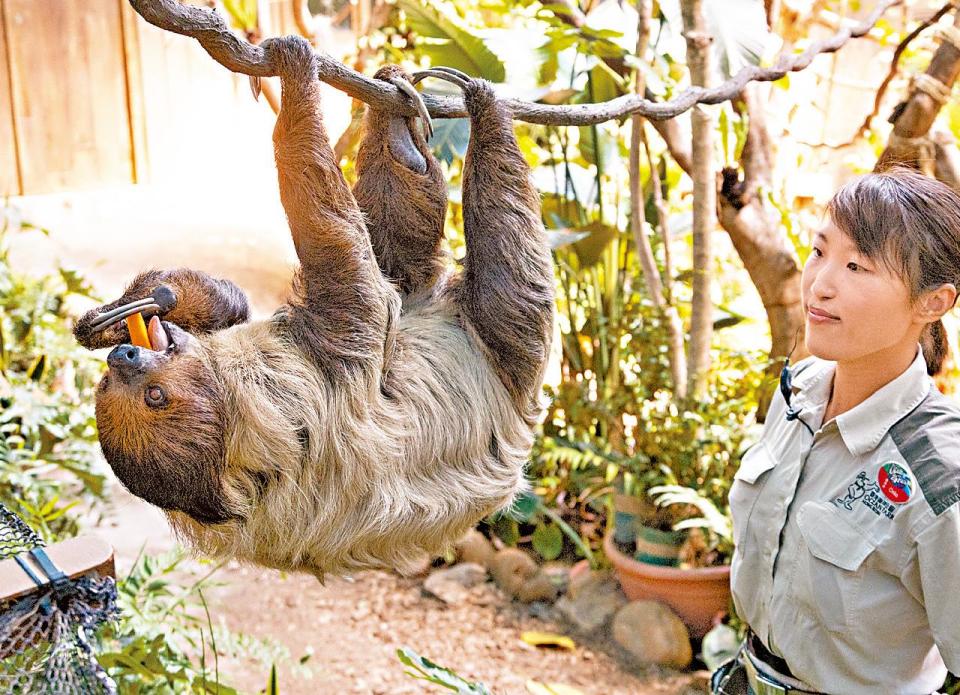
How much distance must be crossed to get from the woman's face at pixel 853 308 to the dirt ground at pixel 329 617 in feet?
10.1

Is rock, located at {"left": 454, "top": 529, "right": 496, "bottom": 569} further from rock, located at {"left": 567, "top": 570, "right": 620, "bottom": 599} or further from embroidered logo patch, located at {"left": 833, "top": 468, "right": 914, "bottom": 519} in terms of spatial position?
embroidered logo patch, located at {"left": 833, "top": 468, "right": 914, "bottom": 519}

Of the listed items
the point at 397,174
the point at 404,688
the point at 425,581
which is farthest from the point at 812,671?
the point at 425,581

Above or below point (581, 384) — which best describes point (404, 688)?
below

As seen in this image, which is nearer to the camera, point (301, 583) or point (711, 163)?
point (711, 163)

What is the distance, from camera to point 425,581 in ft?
20.1

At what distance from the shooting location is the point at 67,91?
7383 millimetres

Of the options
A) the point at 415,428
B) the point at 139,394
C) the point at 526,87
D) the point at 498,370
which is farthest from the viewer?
the point at 526,87

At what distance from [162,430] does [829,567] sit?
1.70 m

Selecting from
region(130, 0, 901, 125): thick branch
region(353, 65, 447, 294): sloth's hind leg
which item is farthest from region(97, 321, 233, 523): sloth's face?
region(353, 65, 447, 294): sloth's hind leg

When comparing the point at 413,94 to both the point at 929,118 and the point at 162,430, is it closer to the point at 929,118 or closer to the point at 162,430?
the point at 162,430

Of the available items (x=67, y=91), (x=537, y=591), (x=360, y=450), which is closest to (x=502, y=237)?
(x=360, y=450)

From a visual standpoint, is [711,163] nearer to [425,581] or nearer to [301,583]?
[425,581]

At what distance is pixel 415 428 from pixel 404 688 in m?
2.92

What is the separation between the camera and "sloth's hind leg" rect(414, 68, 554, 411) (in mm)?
2641
